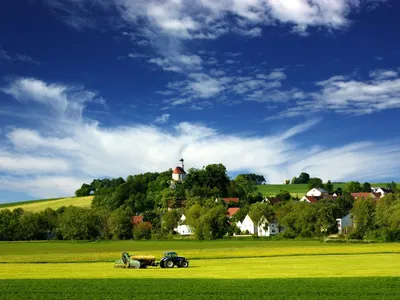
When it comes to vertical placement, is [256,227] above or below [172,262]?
above

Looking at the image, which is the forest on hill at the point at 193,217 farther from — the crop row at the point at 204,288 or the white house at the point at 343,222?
the crop row at the point at 204,288

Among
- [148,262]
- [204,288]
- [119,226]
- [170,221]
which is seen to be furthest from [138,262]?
[170,221]

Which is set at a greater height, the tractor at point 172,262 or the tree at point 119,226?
the tree at point 119,226

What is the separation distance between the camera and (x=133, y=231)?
140500 mm

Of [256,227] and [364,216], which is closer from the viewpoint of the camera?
[364,216]

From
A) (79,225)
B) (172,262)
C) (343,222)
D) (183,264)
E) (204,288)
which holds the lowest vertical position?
(204,288)

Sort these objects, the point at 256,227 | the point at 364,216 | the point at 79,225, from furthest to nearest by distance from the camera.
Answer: the point at 256,227, the point at 79,225, the point at 364,216

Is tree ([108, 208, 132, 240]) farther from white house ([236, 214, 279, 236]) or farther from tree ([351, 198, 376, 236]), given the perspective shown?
tree ([351, 198, 376, 236])

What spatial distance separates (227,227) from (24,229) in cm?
5547

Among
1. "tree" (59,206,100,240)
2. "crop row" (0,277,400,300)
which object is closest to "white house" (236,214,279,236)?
"tree" (59,206,100,240)

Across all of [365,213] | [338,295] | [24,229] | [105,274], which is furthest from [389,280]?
[24,229]

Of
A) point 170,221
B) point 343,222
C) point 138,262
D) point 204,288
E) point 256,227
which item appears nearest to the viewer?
point 204,288

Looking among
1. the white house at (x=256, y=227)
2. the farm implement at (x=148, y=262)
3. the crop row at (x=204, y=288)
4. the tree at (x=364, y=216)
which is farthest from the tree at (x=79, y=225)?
the crop row at (x=204, y=288)

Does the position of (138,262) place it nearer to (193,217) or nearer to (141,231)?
(141,231)
